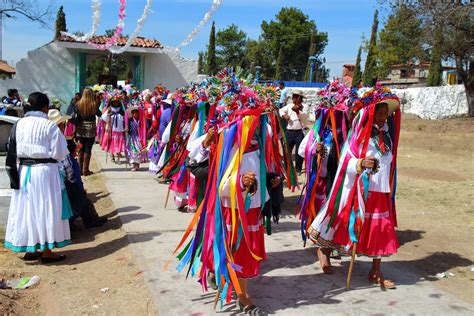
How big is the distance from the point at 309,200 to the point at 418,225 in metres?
2.48

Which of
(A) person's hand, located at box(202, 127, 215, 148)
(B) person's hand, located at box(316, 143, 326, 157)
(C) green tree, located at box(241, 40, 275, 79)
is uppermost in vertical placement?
(C) green tree, located at box(241, 40, 275, 79)

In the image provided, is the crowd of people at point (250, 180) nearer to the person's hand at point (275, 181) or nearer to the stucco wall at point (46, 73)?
the person's hand at point (275, 181)

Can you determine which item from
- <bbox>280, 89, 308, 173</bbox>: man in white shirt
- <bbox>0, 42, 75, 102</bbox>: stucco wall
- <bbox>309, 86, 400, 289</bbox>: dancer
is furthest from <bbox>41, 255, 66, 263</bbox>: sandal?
<bbox>0, 42, 75, 102</bbox>: stucco wall

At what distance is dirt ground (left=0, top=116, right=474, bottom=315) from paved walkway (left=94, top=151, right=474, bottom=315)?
0.17 metres

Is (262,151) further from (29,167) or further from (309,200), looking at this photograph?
(29,167)

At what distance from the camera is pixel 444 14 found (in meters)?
19.5

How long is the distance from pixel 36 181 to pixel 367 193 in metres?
3.27

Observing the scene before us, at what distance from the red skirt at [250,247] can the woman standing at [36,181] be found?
83.9 inches

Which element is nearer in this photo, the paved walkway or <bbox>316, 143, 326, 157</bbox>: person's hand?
the paved walkway

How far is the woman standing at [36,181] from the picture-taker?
480 cm

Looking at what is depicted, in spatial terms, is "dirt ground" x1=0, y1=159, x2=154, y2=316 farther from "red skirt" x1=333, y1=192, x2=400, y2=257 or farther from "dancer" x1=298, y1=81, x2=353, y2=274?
"red skirt" x1=333, y1=192, x2=400, y2=257

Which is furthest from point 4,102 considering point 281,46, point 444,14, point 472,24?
point 281,46

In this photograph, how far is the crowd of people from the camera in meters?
3.81

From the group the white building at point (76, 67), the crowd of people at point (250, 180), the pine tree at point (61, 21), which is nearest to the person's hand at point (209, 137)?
the crowd of people at point (250, 180)
